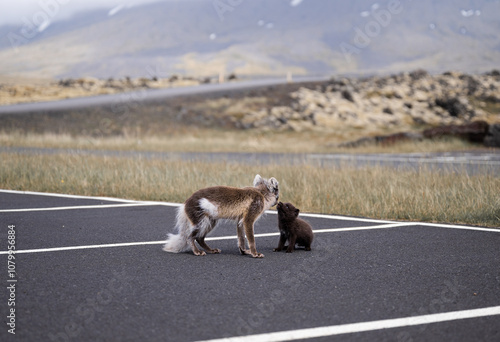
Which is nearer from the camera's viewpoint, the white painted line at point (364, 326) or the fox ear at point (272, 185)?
the white painted line at point (364, 326)

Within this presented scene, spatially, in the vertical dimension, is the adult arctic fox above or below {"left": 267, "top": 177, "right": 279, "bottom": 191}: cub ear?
below

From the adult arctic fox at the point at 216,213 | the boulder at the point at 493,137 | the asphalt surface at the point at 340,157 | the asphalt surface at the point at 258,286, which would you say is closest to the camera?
the asphalt surface at the point at 258,286

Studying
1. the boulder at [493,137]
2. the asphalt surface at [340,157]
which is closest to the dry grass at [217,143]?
the boulder at [493,137]

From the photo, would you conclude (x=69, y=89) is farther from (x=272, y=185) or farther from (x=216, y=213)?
(x=216, y=213)

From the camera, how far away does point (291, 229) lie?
7.20 metres

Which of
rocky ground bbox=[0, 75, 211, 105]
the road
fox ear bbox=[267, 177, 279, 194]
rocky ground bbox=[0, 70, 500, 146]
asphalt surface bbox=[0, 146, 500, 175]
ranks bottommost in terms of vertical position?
asphalt surface bbox=[0, 146, 500, 175]

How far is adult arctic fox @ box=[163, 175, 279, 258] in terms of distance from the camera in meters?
6.83

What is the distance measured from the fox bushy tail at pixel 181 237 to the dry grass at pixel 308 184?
4.03 m

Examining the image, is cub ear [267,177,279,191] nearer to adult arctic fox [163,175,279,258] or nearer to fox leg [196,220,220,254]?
adult arctic fox [163,175,279,258]

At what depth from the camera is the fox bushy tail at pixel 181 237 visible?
6965 mm

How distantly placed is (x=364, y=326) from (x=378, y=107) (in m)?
33.8

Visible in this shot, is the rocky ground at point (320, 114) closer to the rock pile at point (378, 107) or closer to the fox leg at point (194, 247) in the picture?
the rock pile at point (378, 107)

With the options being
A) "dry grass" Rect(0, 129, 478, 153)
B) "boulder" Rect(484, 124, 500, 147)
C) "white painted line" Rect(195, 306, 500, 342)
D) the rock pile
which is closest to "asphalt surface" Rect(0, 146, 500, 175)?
"boulder" Rect(484, 124, 500, 147)

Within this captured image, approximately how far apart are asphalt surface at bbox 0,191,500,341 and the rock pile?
24.2m
